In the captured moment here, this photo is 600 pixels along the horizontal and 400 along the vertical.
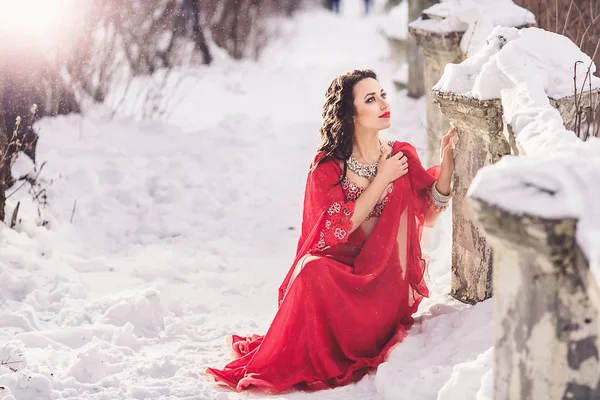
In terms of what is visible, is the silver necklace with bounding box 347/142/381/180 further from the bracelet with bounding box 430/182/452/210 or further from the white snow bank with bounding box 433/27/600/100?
the white snow bank with bounding box 433/27/600/100

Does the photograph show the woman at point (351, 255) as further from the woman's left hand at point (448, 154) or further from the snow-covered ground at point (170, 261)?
the snow-covered ground at point (170, 261)

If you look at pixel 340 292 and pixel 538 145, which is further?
pixel 340 292

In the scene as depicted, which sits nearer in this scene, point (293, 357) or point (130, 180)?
point (293, 357)

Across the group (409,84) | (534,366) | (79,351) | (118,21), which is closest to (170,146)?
(118,21)

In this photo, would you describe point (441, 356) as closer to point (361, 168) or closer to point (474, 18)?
point (361, 168)

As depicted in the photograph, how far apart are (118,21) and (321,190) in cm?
500

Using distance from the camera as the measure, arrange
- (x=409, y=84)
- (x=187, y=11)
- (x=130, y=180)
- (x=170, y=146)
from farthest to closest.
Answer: (x=187, y=11), (x=409, y=84), (x=170, y=146), (x=130, y=180)

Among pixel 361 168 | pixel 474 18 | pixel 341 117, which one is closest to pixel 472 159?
pixel 361 168

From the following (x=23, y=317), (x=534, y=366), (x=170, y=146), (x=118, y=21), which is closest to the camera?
(x=534, y=366)

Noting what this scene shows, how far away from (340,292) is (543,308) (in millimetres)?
1625

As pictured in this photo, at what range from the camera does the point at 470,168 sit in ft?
12.9

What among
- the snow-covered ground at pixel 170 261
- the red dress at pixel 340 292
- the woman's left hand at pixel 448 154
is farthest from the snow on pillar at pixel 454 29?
the red dress at pixel 340 292

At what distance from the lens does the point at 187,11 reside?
1141cm

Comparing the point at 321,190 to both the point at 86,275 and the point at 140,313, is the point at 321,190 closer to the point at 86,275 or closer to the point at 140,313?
the point at 140,313
